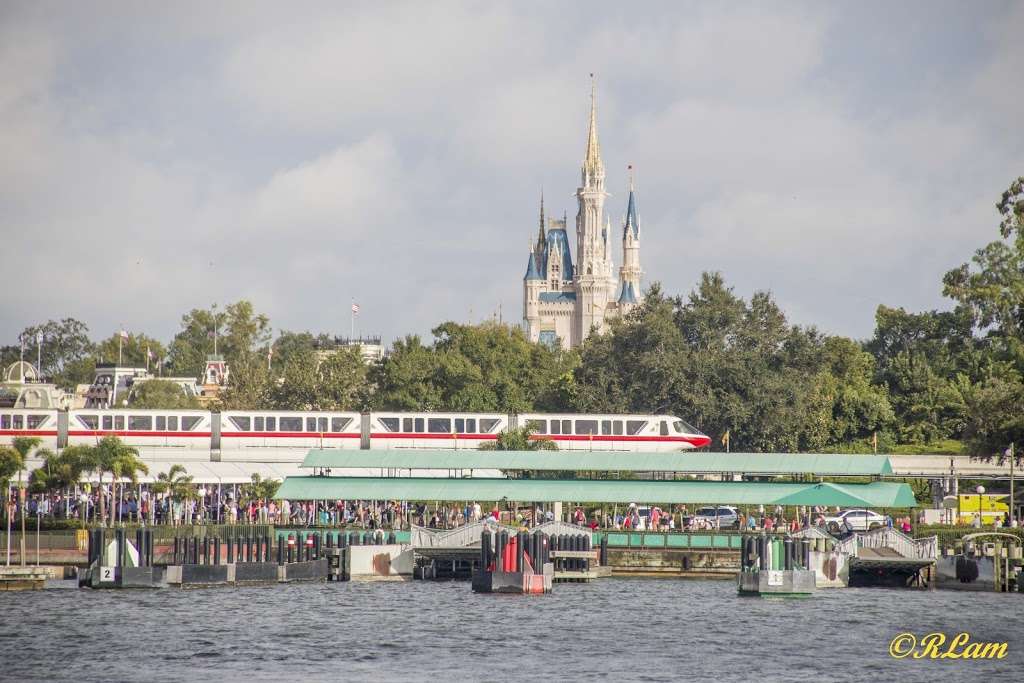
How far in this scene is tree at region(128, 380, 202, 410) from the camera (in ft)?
573

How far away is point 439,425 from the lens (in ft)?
331

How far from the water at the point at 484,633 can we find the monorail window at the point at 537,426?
32.6 m

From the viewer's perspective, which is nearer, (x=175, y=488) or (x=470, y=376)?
(x=175, y=488)

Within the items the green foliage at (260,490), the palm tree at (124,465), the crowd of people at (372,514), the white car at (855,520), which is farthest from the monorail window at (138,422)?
the white car at (855,520)

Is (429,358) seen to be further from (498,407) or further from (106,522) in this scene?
(106,522)

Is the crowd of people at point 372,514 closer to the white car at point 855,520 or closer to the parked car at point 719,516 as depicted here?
the parked car at point 719,516

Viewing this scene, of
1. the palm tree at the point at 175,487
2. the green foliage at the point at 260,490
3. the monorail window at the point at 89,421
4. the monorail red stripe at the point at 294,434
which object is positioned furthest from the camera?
the monorail red stripe at the point at 294,434

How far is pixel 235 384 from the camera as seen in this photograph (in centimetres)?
16000

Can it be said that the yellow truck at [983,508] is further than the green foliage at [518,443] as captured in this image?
No

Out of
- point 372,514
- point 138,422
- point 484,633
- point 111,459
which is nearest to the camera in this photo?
point 484,633

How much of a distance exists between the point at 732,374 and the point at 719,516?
38.9 m

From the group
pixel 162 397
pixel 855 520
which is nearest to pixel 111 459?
pixel 855 520

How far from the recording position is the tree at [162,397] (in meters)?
174

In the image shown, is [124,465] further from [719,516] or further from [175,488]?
[719,516]
